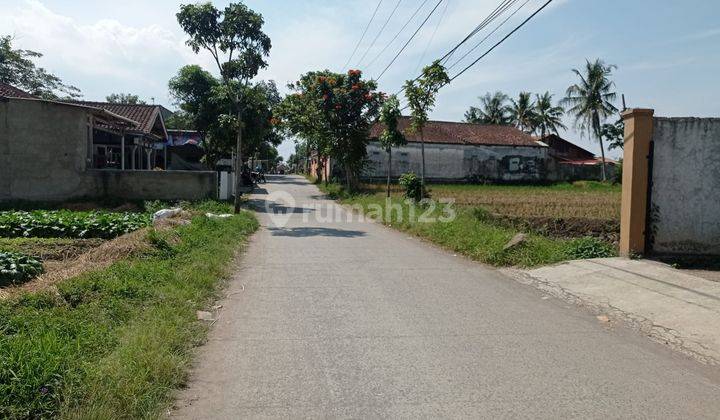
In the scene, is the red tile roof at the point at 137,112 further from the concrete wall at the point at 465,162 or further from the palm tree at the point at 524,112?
the palm tree at the point at 524,112

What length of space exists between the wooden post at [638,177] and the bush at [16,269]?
394 inches

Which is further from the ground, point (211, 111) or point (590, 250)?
point (211, 111)

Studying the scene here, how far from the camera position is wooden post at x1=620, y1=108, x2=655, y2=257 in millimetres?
9812

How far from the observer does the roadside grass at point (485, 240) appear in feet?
34.0

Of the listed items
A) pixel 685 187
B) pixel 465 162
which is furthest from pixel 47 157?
pixel 465 162

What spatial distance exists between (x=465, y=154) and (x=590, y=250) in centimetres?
3513

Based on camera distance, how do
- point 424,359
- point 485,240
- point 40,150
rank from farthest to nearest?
point 40,150 < point 485,240 < point 424,359

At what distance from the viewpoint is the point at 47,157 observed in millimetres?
18734

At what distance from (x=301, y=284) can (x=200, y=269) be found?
164cm

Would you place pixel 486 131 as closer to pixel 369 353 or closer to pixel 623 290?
pixel 623 290

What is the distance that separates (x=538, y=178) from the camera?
47.0 metres

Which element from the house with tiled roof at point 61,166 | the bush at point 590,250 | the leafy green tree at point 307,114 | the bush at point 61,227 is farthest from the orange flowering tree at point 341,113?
the bush at point 590,250

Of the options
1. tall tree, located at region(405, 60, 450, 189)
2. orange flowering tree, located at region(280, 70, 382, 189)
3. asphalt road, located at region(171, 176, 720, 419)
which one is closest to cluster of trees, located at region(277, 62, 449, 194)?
orange flowering tree, located at region(280, 70, 382, 189)

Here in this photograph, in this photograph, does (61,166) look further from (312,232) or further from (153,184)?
(312,232)
